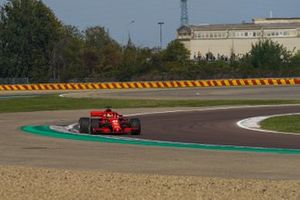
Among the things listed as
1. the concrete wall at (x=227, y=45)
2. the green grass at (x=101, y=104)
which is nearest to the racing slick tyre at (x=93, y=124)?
the green grass at (x=101, y=104)

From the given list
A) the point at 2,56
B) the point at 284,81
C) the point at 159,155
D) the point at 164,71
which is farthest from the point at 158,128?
the point at 2,56

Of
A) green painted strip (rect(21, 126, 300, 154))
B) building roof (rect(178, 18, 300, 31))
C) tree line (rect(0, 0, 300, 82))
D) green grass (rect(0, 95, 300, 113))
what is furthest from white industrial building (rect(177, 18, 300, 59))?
green painted strip (rect(21, 126, 300, 154))

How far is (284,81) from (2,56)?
46032 mm

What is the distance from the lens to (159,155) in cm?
1747

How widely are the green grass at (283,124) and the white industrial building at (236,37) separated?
121 m

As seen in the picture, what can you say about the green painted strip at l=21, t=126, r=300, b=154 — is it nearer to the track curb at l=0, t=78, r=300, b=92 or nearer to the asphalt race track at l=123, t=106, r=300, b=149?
the asphalt race track at l=123, t=106, r=300, b=149

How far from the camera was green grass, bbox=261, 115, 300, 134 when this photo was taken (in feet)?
83.3

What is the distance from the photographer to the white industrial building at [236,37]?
15412 cm

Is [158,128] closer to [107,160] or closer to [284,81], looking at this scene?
[107,160]

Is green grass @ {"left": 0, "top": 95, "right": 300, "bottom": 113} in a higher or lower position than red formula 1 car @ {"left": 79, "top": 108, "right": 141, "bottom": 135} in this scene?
lower

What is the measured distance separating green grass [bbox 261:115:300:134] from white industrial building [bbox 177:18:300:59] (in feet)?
398

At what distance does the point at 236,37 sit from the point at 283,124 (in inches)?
5249

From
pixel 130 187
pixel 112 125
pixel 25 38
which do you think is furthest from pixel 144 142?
pixel 25 38

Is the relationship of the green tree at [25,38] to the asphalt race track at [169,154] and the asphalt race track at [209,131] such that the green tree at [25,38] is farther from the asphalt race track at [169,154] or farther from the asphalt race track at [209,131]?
the asphalt race track at [169,154]
